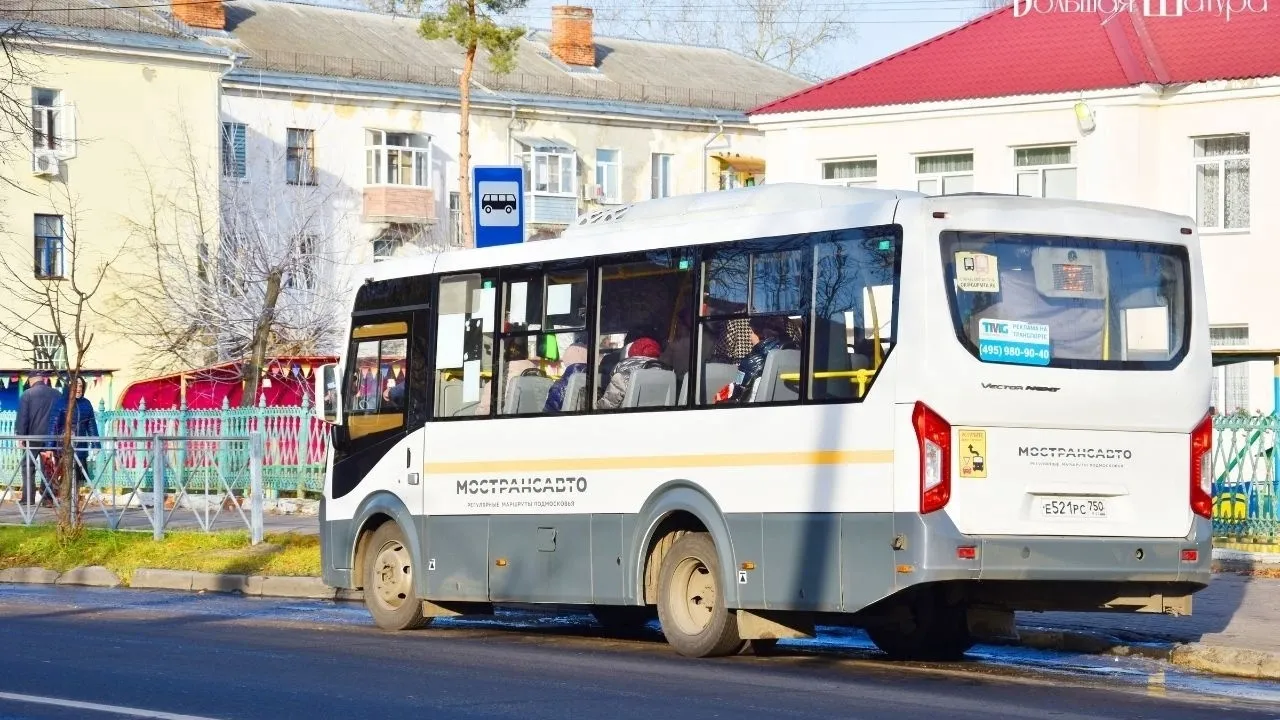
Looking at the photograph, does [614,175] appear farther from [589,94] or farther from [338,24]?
[338,24]

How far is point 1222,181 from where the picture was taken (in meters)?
32.4

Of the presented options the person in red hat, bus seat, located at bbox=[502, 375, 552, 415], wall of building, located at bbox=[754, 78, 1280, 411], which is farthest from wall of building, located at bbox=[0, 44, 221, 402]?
the person in red hat

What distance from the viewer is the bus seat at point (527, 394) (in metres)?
15.0

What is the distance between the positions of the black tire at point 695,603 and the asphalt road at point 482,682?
0.19m

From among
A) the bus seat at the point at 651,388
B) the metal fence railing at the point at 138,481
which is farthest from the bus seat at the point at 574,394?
the metal fence railing at the point at 138,481

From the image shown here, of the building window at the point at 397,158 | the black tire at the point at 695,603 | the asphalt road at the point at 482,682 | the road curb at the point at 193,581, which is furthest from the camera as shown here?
the building window at the point at 397,158

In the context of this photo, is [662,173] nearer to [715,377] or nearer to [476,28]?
[476,28]

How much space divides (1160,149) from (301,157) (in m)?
34.3

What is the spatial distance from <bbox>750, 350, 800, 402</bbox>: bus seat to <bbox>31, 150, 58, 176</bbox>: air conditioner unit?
4502cm

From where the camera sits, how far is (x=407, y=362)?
1648 centimetres

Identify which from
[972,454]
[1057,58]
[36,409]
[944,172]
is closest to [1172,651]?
[972,454]

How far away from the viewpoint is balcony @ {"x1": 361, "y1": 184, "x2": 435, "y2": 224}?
62.2 meters

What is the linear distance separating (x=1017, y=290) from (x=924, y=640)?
2776 mm

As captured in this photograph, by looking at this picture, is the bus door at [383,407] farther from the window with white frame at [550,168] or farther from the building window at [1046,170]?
the window with white frame at [550,168]
